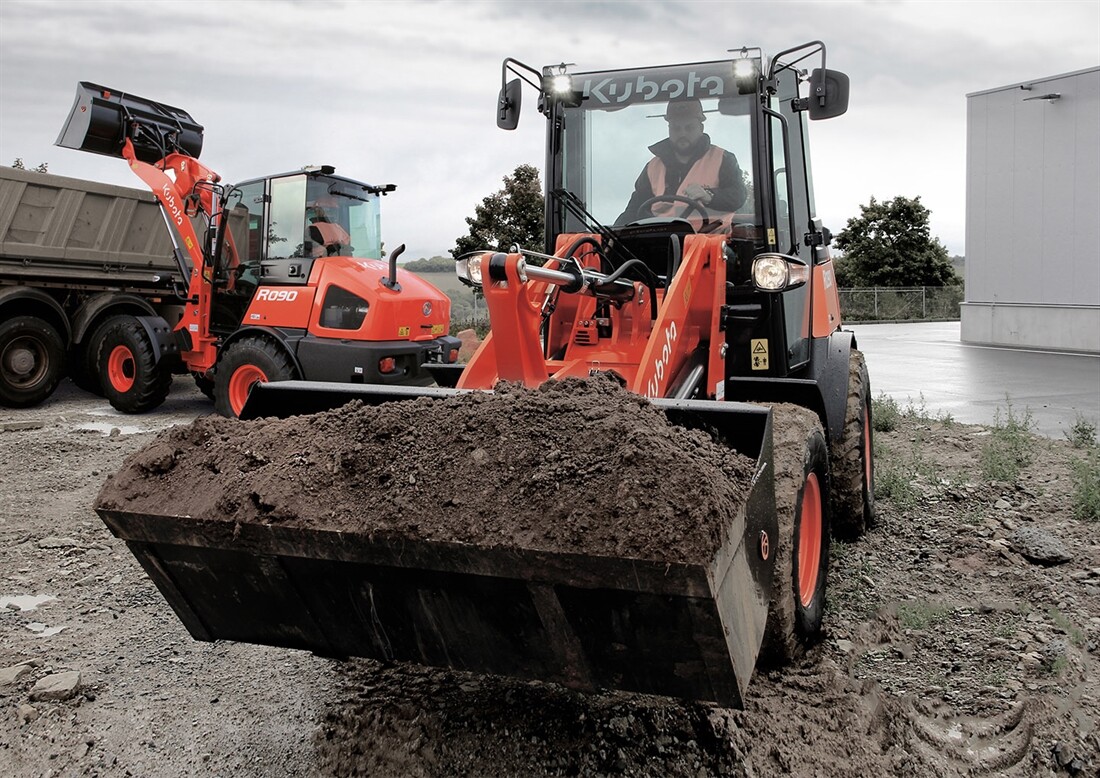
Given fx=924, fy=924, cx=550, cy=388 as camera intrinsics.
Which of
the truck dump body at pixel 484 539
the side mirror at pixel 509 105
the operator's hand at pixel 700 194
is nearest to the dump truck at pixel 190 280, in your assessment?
the side mirror at pixel 509 105

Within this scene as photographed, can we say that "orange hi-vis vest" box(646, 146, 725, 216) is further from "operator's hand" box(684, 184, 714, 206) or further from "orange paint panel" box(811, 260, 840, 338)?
"orange paint panel" box(811, 260, 840, 338)

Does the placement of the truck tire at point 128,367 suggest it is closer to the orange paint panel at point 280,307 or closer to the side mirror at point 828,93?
the orange paint panel at point 280,307

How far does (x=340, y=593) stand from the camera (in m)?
2.85

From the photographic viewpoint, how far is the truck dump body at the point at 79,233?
11.1m

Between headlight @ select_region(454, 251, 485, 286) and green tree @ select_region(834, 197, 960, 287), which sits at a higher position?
green tree @ select_region(834, 197, 960, 287)

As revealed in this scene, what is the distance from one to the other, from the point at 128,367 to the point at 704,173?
28.7ft

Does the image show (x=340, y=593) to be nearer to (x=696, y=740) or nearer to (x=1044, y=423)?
(x=696, y=740)

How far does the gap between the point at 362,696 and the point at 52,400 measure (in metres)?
10.4

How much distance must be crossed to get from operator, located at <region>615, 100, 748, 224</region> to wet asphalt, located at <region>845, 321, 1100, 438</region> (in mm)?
5996

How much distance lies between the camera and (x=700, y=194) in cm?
484

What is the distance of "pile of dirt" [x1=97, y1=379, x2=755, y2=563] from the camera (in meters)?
2.36

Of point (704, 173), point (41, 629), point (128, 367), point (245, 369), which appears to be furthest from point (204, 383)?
point (704, 173)

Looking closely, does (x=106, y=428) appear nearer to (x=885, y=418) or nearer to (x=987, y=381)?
(x=885, y=418)

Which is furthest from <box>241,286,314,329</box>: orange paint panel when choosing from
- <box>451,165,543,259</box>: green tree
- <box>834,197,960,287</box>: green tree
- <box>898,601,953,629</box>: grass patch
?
<box>834,197,960,287</box>: green tree
